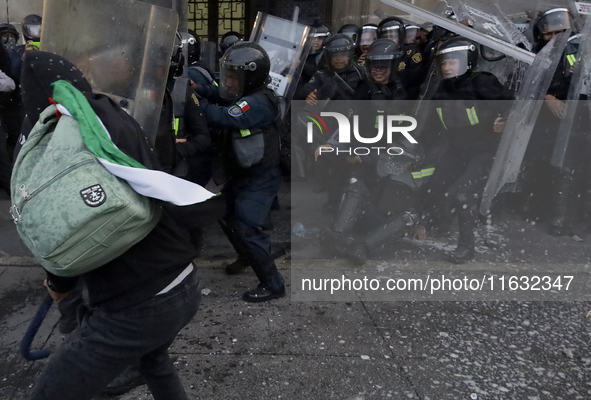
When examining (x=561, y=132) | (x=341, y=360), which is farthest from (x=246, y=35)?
(x=341, y=360)

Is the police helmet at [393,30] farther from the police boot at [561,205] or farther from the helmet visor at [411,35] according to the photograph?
the police boot at [561,205]

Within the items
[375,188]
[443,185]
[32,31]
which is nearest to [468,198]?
[443,185]

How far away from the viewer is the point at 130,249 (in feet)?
5.35

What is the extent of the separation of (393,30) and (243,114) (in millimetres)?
3976

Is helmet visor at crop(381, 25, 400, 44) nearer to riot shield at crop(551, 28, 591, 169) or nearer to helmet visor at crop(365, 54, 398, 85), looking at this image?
helmet visor at crop(365, 54, 398, 85)

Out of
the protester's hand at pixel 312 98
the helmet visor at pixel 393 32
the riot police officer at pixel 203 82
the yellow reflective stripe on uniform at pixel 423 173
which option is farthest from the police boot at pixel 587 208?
the riot police officer at pixel 203 82

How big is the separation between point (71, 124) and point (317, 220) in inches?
151

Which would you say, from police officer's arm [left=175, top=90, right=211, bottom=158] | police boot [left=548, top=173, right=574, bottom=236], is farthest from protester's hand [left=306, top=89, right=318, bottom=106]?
police boot [left=548, top=173, right=574, bottom=236]

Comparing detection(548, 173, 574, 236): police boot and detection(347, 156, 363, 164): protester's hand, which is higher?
detection(347, 156, 363, 164): protester's hand

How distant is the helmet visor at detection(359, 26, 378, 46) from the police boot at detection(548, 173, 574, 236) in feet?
9.71

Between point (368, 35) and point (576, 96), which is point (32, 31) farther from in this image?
point (576, 96)

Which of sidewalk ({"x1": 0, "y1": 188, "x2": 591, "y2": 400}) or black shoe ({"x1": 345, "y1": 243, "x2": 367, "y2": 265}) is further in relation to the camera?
black shoe ({"x1": 345, "y1": 243, "x2": 367, "y2": 265})

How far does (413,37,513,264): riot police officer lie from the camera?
4.31 m

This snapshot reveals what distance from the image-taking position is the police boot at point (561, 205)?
492 centimetres
